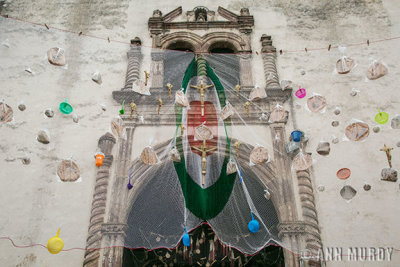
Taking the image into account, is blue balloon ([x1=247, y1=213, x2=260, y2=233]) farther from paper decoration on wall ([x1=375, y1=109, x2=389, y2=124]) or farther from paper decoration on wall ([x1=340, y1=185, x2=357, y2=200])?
paper decoration on wall ([x1=375, y1=109, x2=389, y2=124])

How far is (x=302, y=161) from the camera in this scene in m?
6.59

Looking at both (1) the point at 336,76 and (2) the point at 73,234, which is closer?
(2) the point at 73,234

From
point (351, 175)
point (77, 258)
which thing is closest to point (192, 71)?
point (351, 175)

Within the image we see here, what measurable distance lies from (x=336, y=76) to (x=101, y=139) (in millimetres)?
5217

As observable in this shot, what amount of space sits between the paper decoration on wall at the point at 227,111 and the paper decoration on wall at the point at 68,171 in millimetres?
2736

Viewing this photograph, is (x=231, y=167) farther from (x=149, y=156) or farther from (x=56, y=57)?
(x=56, y=57)

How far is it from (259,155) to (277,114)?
1.15 metres

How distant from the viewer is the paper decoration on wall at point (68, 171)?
6.47 m

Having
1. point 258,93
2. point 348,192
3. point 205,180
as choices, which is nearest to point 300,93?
point 258,93

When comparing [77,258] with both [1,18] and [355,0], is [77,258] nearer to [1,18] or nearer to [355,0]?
[1,18]

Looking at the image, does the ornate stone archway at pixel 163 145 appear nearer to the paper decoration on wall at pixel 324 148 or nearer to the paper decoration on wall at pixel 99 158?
the paper decoration on wall at pixel 99 158

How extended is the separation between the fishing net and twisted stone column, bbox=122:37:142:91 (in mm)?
637

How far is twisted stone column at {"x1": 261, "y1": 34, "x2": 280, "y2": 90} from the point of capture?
8258 millimetres

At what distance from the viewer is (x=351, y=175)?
703 cm
